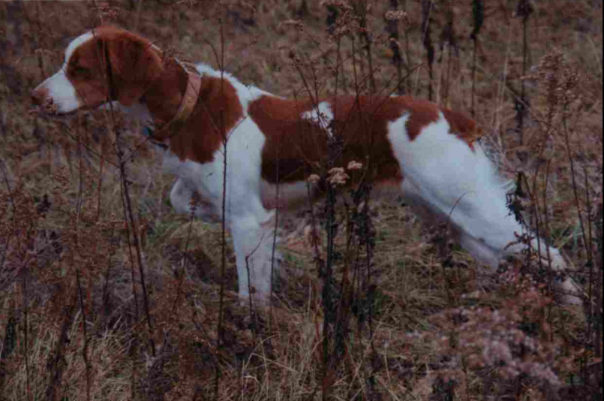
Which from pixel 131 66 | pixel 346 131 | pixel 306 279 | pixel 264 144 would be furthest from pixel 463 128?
pixel 131 66

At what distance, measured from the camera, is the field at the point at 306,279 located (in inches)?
79.2

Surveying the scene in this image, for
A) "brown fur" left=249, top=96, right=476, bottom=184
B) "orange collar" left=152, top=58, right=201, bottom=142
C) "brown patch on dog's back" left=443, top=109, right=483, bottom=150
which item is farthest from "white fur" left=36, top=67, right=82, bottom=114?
"brown patch on dog's back" left=443, top=109, right=483, bottom=150

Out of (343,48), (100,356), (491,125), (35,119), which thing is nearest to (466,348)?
(100,356)

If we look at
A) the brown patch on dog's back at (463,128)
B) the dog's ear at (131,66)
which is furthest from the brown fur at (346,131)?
the dog's ear at (131,66)

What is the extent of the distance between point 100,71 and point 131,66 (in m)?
0.12

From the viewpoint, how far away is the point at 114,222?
236 centimetres

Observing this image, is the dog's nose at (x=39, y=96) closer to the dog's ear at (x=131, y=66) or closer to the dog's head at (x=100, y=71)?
the dog's head at (x=100, y=71)

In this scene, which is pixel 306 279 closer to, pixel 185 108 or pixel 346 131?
pixel 346 131

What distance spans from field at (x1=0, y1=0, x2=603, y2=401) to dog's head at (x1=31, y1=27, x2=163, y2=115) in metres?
0.12

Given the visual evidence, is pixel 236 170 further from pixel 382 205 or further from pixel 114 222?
pixel 382 205

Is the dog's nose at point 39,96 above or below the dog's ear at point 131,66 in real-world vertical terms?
below

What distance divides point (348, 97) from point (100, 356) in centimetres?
140

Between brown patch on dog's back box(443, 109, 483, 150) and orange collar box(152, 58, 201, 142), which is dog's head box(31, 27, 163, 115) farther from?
brown patch on dog's back box(443, 109, 483, 150)

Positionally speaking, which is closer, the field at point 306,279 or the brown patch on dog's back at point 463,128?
the field at point 306,279
